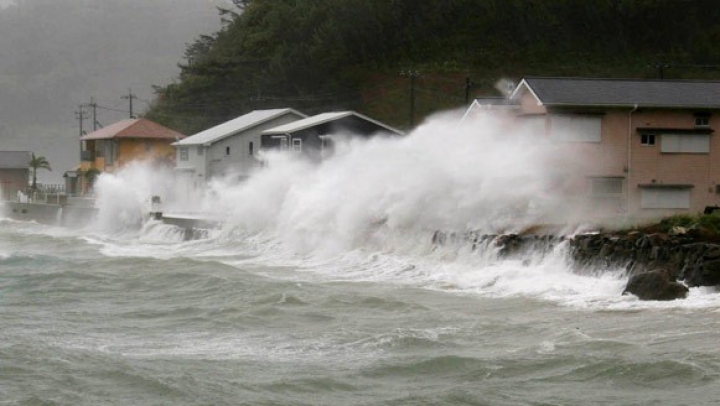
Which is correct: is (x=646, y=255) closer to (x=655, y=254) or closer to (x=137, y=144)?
(x=655, y=254)

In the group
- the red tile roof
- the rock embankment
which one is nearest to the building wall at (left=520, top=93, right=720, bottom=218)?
the rock embankment

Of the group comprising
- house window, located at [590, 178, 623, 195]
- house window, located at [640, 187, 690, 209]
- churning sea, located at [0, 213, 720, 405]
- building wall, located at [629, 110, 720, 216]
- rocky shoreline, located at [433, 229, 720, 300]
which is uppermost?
building wall, located at [629, 110, 720, 216]

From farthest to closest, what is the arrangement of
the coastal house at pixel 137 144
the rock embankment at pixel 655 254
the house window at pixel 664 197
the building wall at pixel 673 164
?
the coastal house at pixel 137 144 → the building wall at pixel 673 164 → the house window at pixel 664 197 → the rock embankment at pixel 655 254

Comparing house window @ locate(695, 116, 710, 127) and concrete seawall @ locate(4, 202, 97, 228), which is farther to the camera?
concrete seawall @ locate(4, 202, 97, 228)

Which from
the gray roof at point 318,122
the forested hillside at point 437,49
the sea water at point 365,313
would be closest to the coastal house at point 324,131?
the gray roof at point 318,122

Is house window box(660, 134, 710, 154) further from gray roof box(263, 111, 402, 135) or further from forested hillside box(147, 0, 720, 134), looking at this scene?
forested hillside box(147, 0, 720, 134)

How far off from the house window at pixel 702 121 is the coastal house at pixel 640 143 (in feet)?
0.09

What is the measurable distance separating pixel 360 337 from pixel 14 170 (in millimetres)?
63158

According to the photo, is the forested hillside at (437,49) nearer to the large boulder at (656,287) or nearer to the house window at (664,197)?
the house window at (664,197)

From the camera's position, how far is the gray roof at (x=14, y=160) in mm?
78062

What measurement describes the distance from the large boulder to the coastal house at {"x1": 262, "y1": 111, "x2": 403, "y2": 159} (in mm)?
29844

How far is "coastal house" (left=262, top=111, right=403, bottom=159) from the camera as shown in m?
51.3

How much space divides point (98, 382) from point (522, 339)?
606 cm

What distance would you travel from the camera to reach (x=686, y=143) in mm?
34875
